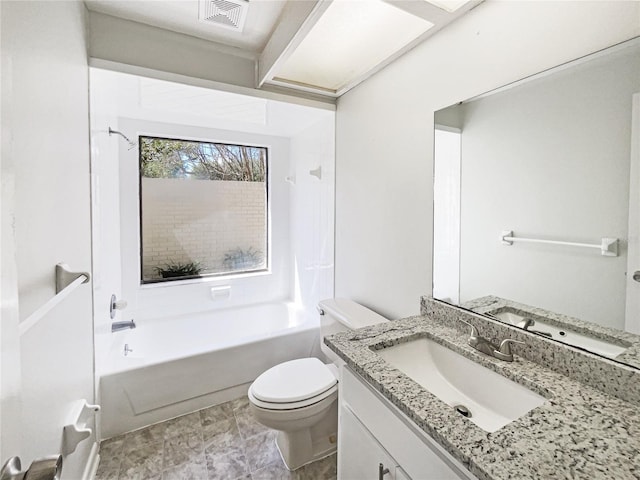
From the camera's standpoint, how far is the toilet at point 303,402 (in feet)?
4.98

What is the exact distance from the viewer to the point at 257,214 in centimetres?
332

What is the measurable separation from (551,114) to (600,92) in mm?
Result: 131

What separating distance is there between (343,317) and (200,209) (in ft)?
6.51

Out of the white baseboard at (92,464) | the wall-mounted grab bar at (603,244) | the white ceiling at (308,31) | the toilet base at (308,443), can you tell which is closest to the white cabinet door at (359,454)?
the toilet base at (308,443)

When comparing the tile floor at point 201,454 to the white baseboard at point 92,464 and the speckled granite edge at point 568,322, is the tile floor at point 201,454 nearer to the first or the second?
the white baseboard at point 92,464

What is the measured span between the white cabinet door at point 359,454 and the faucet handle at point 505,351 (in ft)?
1.66

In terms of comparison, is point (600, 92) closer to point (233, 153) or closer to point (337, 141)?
point (337, 141)

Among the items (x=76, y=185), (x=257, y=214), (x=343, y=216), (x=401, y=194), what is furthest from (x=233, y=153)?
(x=401, y=194)

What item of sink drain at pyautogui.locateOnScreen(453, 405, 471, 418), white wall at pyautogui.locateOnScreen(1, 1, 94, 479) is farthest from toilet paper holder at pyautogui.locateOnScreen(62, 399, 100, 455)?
sink drain at pyautogui.locateOnScreen(453, 405, 471, 418)

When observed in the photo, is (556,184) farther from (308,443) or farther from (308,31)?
(308,443)

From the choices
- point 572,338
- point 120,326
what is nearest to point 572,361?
point 572,338

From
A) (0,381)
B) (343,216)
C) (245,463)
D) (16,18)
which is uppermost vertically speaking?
(16,18)

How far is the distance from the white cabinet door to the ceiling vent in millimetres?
1979

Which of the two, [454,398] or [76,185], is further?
[76,185]
